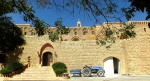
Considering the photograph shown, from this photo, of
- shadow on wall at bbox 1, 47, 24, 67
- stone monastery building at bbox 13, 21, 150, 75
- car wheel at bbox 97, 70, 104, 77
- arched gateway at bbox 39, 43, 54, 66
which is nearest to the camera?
car wheel at bbox 97, 70, 104, 77

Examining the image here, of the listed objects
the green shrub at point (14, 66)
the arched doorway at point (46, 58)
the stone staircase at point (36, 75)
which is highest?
the arched doorway at point (46, 58)

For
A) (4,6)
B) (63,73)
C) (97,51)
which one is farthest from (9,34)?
(97,51)

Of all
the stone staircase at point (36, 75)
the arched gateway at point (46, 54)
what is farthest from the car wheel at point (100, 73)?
the arched gateway at point (46, 54)

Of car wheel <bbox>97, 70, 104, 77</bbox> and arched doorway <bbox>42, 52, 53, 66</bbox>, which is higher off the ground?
arched doorway <bbox>42, 52, 53, 66</bbox>

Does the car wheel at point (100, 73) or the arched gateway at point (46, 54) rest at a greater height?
the arched gateway at point (46, 54)

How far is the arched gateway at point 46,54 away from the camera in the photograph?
990 inches

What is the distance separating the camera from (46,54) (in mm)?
26000

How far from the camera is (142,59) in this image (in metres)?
23.4

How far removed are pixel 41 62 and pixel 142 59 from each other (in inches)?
394

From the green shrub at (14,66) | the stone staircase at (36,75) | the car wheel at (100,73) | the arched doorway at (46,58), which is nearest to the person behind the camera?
the stone staircase at (36,75)

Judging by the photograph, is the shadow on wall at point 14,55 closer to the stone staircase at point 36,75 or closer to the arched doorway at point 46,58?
the arched doorway at point 46,58

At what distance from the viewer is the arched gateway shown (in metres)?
25.1

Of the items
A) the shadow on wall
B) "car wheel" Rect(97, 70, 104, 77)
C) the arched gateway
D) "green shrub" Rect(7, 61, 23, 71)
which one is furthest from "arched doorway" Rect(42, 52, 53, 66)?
"car wheel" Rect(97, 70, 104, 77)

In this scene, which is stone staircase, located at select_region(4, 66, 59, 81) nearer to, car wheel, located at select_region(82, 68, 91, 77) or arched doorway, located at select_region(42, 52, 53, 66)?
car wheel, located at select_region(82, 68, 91, 77)
